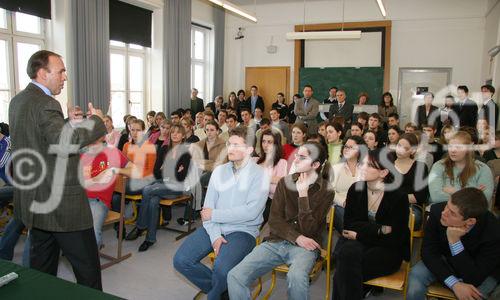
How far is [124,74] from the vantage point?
801 centimetres

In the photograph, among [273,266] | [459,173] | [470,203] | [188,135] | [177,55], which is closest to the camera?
[470,203]

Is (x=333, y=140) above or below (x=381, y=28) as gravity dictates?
below

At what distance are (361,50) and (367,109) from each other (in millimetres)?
1768

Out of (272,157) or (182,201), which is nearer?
(272,157)

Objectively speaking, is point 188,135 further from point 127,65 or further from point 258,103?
point 258,103

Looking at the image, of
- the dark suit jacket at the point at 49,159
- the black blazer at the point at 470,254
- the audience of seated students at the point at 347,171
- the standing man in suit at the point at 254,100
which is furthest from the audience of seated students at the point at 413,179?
the standing man in suit at the point at 254,100

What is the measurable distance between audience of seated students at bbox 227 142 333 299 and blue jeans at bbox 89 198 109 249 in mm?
1465

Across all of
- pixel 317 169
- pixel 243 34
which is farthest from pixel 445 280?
pixel 243 34

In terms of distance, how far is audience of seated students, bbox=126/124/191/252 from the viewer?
3875 millimetres

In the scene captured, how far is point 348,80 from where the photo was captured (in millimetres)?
9711

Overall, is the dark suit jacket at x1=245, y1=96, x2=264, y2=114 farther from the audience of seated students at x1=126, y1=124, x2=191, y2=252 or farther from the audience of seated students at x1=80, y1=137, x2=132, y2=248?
the audience of seated students at x1=80, y1=137, x2=132, y2=248

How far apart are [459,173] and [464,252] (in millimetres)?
1132

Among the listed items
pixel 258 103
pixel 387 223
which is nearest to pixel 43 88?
pixel 387 223

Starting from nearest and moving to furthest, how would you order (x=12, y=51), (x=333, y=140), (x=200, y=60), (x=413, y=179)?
1. (x=413, y=179)
2. (x=333, y=140)
3. (x=12, y=51)
4. (x=200, y=60)
